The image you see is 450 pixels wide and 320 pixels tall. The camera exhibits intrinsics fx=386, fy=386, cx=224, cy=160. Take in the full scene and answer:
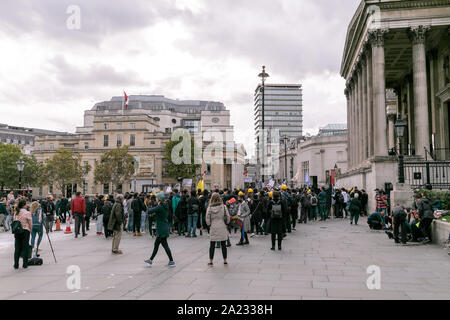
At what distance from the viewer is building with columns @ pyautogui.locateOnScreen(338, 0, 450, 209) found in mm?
24172

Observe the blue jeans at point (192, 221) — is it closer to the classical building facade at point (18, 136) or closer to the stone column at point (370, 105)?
the stone column at point (370, 105)

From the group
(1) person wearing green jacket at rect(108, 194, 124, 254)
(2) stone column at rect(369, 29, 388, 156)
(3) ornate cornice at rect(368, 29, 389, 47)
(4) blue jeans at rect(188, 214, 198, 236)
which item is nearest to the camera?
(1) person wearing green jacket at rect(108, 194, 124, 254)

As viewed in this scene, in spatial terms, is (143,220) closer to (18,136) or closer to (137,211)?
(137,211)

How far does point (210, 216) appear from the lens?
10422 mm

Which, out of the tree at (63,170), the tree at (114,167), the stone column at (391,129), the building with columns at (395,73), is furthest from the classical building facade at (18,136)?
the building with columns at (395,73)

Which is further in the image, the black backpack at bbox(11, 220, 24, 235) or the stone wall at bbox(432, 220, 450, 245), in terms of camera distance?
the stone wall at bbox(432, 220, 450, 245)

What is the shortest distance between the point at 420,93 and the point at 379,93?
7.96 feet

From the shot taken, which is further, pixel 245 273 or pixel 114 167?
pixel 114 167

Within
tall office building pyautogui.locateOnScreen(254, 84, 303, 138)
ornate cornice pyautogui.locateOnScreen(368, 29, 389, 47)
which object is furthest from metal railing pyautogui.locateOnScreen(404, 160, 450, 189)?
tall office building pyautogui.locateOnScreen(254, 84, 303, 138)

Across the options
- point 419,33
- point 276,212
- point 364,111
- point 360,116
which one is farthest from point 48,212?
point 360,116

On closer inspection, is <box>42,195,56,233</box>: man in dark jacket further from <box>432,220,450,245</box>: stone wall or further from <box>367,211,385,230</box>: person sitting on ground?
<box>432,220,450,245</box>: stone wall

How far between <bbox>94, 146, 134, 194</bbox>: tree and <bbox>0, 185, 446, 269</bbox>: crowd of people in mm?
40681
